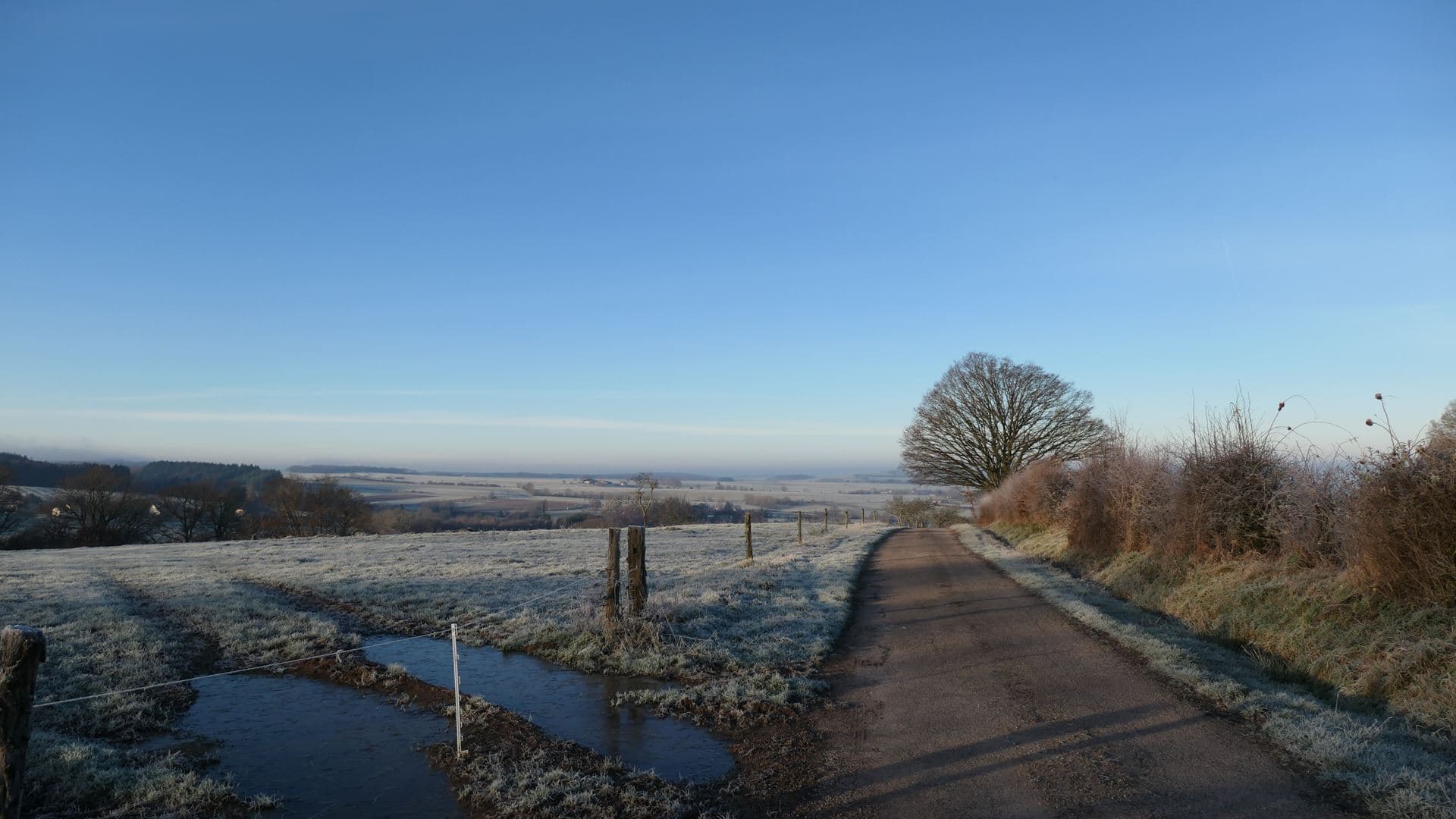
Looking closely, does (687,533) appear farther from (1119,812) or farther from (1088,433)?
(1119,812)

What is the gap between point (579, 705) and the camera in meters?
8.45

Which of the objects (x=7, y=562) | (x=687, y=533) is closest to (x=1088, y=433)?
(x=687, y=533)

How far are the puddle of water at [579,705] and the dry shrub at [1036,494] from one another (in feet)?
67.8

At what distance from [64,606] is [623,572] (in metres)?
10.8

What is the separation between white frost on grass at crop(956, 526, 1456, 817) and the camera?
5.38 meters

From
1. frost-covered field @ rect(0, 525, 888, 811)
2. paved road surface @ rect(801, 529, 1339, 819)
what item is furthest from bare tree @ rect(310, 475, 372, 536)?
paved road surface @ rect(801, 529, 1339, 819)

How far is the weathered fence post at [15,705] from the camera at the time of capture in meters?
4.39

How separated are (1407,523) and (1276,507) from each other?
4.49 meters

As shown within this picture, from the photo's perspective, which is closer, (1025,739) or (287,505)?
(1025,739)

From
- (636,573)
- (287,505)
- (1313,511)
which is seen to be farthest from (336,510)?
(1313,511)

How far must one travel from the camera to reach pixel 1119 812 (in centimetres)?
533

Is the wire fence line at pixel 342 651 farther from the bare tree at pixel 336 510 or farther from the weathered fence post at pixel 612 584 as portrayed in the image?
the bare tree at pixel 336 510

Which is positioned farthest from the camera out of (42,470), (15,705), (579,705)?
(42,470)

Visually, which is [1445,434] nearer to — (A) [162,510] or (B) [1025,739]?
(B) [1025,739]
